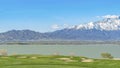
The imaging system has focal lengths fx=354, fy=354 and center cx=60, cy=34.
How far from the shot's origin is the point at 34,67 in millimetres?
31750

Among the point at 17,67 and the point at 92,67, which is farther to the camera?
the point at 92,67

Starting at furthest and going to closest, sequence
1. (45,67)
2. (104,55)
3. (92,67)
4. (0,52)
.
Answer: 1. (104,55)
2. (0,52)
3. (92,67)
4. (45,67)

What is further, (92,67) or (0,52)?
(0,52)

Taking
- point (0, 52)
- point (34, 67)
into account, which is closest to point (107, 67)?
point (34, 67)

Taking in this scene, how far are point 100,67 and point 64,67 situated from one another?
5.73 meters

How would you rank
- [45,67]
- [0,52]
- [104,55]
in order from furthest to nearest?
[104,55] < [0,52] < [45,67]

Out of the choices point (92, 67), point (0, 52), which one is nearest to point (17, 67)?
point (92, 67)

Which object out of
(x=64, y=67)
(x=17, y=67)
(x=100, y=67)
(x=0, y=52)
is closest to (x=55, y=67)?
(x=64, y=67)

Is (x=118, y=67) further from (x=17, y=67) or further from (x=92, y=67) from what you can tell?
(x=17, y=67)

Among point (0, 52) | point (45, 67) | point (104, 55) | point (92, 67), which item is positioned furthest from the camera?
point (104, 55)

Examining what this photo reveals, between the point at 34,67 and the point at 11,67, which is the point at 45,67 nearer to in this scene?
the point at 34,67

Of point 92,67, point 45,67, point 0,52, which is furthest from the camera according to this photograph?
point 0,52

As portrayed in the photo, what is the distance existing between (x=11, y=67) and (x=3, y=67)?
3.10 feet

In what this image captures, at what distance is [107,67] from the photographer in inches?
1433
